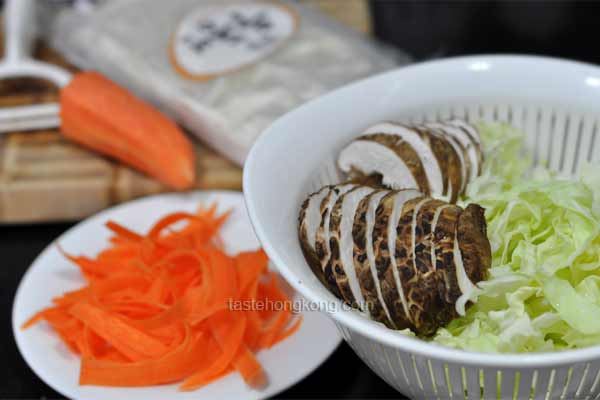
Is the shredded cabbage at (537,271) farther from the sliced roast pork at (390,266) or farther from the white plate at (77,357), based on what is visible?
the white plate at (77,357)

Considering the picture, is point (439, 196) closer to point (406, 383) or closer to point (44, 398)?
point (406, 383)

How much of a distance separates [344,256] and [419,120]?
21.4 inches

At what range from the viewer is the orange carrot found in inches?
84.9

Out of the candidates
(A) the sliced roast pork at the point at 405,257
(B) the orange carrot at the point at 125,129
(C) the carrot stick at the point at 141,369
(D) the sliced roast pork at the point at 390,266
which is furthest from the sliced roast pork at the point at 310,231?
(B) the orange carrot at the point at 125,129

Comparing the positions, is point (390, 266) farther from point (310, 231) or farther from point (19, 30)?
point (19, 30)

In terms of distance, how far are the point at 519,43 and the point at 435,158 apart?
1.46 m

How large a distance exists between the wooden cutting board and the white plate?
0.41ft

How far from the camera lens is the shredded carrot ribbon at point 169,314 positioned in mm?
1518

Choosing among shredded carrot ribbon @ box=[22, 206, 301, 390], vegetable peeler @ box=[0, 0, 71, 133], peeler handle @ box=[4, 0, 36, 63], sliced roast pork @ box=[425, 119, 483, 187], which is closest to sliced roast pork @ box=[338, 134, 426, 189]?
sliced roast pork @ box=[425, 119, 483, 187]

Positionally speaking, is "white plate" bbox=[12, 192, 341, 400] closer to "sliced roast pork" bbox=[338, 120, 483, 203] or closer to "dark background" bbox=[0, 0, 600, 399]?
"sliced roast pork" bbox=[338, 120, 483, 203]

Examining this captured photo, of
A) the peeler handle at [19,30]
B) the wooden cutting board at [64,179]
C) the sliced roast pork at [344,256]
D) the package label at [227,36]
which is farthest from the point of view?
the peeler handle at [19,30]

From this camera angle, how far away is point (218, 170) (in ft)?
7.42

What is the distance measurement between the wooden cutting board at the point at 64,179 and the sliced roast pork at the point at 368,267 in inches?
38.3

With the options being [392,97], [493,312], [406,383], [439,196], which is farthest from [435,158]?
[406,383]
